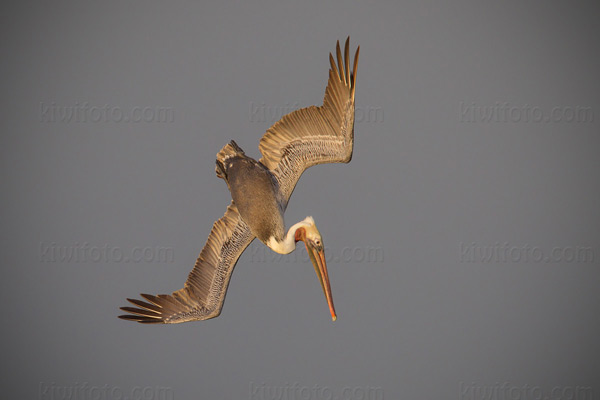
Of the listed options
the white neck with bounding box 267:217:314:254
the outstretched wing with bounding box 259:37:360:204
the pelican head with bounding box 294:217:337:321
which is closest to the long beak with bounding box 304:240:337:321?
the pelican head with bounding box 294:217:337:321

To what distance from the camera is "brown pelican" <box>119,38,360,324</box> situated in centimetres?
1077

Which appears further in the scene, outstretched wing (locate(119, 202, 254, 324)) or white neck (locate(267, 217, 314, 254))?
outstretched wing (locate(119, 202, 254, 324))

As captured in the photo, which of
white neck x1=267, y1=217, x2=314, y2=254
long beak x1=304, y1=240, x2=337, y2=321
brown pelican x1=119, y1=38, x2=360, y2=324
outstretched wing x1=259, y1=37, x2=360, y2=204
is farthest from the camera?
outstretched wing x1=259, y1=37, x2=360, y2=204

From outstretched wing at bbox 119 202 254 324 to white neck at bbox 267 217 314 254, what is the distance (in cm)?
59

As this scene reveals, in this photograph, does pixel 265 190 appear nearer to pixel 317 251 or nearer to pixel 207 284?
pixel 317 251

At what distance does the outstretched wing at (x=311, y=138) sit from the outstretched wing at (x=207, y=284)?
88 centimetres

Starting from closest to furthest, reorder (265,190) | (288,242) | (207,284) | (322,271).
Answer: (322,271), (288,242), (265,190), (207,284)

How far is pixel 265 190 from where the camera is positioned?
10.9 meters

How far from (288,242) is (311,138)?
5.25 ft

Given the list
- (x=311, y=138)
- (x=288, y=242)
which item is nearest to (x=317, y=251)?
(x=288, y=242)

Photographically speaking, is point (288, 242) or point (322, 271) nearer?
point (322, 271)

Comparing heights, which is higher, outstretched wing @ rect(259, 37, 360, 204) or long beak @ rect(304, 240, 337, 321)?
outstretched wing @ rect(259, 37, 360, 204)

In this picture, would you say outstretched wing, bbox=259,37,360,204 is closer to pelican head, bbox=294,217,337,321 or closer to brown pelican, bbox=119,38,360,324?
brown pelican, bbox=119,38,360,324

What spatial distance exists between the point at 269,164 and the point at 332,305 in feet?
7.47
